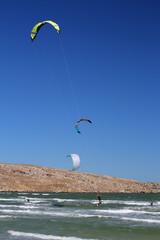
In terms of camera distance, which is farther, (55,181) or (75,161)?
(55,181)

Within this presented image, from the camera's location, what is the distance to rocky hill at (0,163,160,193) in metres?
78.6

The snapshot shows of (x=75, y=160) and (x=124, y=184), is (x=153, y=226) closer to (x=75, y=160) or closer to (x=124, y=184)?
(x=75, y=160)

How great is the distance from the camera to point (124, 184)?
98438 millimetres

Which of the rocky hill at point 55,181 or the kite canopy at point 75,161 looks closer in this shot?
the kite canopy at point 75,161

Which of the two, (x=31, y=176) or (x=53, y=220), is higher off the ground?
(x=31, y=176)

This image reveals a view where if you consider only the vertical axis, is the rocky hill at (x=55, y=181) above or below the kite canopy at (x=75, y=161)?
above

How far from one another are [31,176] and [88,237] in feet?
224

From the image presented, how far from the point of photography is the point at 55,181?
85125 millimetres

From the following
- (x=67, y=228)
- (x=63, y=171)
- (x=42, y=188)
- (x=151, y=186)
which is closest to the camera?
(x=67, y=228)

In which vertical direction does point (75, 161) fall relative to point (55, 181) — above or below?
below

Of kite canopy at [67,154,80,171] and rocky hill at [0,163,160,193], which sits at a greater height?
rocky hill at [0,163,160,193]

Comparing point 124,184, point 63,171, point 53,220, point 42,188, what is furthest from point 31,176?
point 53,220

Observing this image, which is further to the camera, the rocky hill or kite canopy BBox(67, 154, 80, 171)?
the rocky hill

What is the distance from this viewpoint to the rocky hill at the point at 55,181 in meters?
78.6
